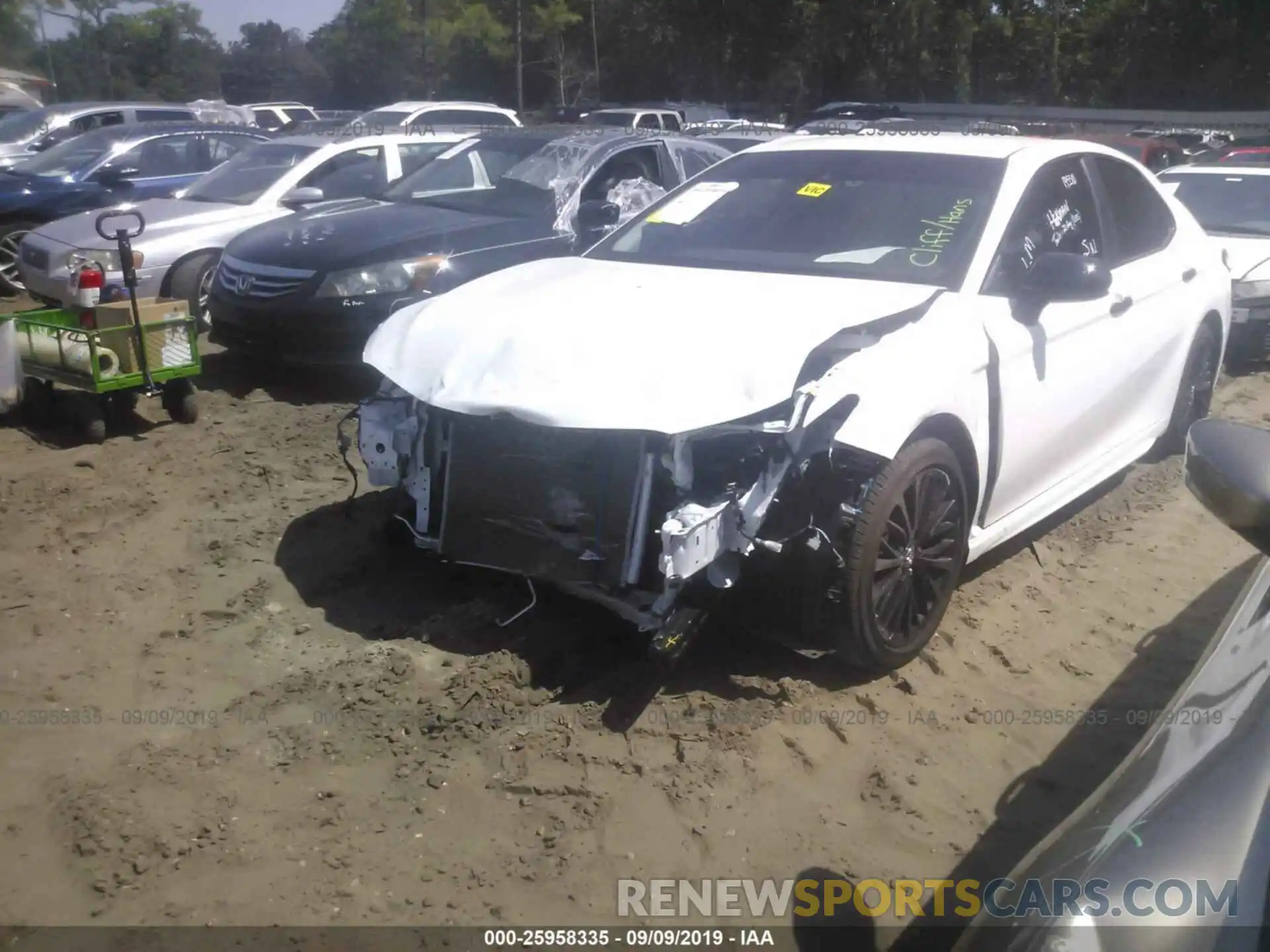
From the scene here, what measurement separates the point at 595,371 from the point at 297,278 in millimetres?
4052

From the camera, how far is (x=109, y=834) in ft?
10.3

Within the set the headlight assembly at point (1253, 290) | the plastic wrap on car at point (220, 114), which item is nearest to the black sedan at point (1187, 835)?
the headlight assembly at point (1253, 290)

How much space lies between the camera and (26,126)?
15.2 m

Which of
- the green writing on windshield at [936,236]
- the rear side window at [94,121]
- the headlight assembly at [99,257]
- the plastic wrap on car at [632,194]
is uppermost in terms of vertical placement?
the green writing on windshield at [936,236]

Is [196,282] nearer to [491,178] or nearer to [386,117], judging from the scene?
[491,178]

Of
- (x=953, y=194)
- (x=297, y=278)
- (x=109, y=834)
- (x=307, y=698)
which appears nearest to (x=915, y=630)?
(x=953, y=194)

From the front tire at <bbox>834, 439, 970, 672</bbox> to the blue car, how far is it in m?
9.01

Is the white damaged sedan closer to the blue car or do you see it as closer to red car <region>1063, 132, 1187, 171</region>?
the blue car

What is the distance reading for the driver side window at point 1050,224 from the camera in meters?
4.39

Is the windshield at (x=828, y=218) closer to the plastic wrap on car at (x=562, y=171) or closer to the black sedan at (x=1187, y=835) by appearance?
the black sedan at (x=1187, y=835)

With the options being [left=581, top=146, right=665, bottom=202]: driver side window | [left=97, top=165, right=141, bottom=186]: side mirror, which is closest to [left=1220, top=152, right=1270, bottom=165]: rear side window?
[left=581, top=146, right=665, bottom=202]: driver side window

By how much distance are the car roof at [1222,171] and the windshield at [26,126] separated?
44.5 feet

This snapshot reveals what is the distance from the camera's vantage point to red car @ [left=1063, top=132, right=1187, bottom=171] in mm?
17875

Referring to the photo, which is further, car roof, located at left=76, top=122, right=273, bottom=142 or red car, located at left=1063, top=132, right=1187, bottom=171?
red car, located at left=1063, top=132, right=1187, bottom=171
